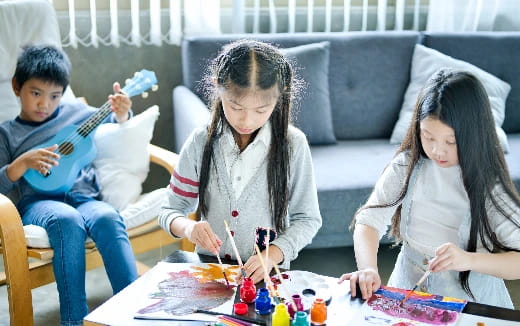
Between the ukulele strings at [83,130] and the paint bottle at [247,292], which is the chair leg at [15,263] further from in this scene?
the paint bottle at [247,292]

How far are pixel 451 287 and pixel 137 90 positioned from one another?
52.2 inches

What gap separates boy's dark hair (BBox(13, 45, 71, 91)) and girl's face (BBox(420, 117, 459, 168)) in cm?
131

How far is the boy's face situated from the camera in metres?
2.29

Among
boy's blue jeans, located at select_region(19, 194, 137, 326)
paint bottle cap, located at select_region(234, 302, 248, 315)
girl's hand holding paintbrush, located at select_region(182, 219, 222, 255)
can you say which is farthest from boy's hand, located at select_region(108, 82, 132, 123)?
paint bottle cap, located at select_region(234, 302, 248, 315)

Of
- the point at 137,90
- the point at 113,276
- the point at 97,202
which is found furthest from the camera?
the point at 137,90

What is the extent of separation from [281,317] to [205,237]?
32cm

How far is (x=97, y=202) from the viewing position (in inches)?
89.4

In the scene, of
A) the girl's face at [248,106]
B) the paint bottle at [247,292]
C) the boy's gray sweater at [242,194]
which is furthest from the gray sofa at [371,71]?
the paint bottle at [247,292]

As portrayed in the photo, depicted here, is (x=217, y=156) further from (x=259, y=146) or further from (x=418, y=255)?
(x=418, y=255)

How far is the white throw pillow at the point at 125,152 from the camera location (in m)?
2.44

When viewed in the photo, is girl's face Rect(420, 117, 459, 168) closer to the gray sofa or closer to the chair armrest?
the chair armrest

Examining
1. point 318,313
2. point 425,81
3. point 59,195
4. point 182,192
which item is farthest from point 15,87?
point 425,81

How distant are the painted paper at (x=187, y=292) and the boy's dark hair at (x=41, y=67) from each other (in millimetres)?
1067

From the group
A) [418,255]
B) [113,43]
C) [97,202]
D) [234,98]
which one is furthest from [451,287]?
[113,43]
